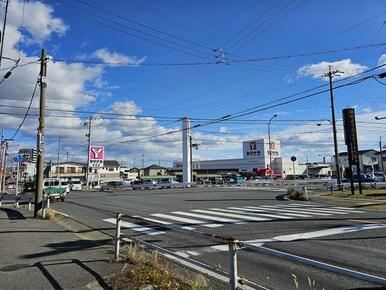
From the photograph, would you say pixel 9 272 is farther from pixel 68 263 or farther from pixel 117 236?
pixel 117 236

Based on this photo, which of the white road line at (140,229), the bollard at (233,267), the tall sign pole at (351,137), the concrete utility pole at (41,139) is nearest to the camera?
the bollard at (233,267)

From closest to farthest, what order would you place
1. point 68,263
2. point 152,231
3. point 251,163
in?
point 68,263
point 152,231
point 251,163

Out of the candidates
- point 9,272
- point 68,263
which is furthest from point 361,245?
point 9,272

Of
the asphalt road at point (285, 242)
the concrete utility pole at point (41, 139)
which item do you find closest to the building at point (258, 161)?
the concrete utility pole at point (41, 139)

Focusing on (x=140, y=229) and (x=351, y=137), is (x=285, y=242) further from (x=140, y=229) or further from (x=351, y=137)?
(x=351, y=137)

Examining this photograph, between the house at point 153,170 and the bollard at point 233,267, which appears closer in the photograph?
the bollard at point 233,267

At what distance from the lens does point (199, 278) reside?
664 cm

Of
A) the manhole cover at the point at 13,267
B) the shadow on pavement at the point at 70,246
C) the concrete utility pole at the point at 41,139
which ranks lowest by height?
the manhole cover at the point at 13,267

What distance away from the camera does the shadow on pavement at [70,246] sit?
9.10 metres

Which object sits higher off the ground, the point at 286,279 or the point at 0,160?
the point at 0,160

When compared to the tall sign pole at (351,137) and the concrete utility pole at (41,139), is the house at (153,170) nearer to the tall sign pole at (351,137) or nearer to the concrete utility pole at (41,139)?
the tall sign pole at (351,137)

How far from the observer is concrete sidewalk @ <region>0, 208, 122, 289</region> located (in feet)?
21.5

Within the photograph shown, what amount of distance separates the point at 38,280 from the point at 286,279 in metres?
4.44

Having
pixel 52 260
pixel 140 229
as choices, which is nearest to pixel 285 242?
pixel 140 229
